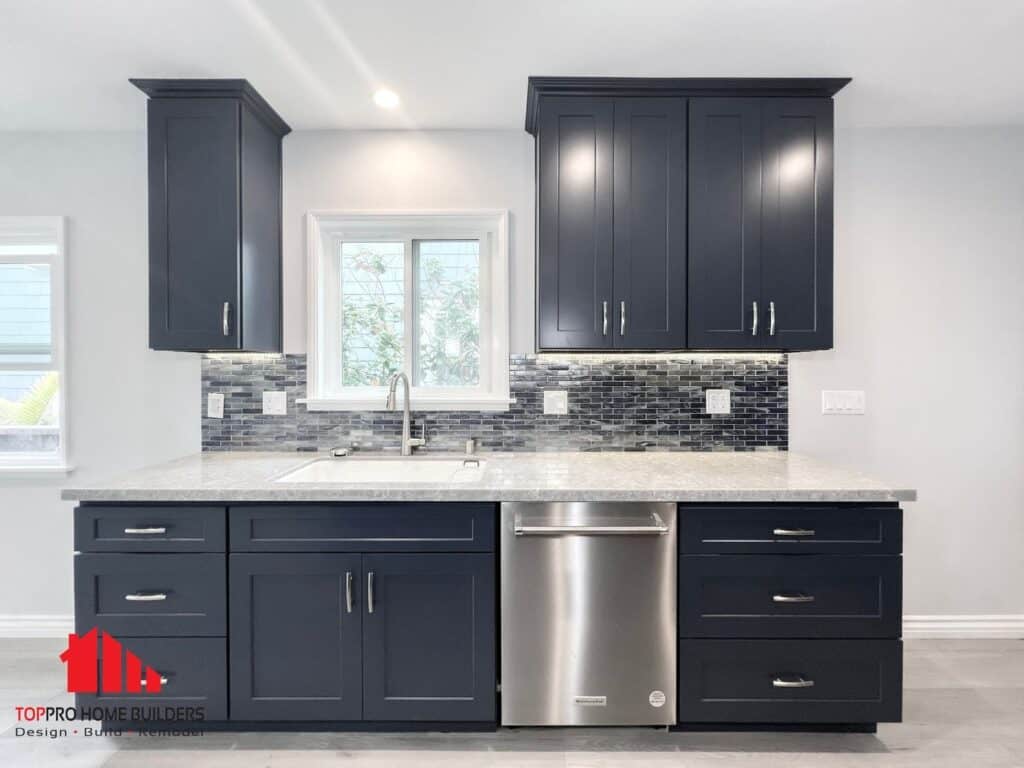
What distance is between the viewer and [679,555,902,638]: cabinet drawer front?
1967 millimetres

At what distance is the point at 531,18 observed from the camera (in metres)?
1.97

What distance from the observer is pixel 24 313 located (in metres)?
2.91

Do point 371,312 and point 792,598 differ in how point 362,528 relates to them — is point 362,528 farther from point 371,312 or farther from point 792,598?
point 792,598

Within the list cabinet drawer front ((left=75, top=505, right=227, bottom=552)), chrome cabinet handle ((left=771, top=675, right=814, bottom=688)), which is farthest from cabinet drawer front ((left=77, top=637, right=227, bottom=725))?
chrome cabinet handle ((left=771, top=675, right=814, bottom=688))

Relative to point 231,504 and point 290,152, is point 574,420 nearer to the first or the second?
point 231,504

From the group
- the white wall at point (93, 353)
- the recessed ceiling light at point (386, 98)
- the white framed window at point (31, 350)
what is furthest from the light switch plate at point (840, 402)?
the white framed window at point (31, 350)

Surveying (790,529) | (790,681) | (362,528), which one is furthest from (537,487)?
(790,681)

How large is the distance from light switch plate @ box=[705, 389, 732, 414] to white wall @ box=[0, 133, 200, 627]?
2432mm

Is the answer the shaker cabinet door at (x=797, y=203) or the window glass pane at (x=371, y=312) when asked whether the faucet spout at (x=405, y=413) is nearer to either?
the window glass pane at (x=371, y=312)

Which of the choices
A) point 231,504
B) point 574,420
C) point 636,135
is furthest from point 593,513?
point 636,135

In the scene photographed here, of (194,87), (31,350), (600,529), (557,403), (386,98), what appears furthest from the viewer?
(31,350)

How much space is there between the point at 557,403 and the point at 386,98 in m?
1.53

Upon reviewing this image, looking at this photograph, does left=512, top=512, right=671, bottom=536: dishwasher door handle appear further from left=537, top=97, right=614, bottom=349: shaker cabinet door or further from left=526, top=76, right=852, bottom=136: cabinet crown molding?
left=526, top=76, right=852, bottom=136: cabinet crown molding

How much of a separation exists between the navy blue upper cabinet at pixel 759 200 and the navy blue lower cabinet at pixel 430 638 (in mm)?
1432
